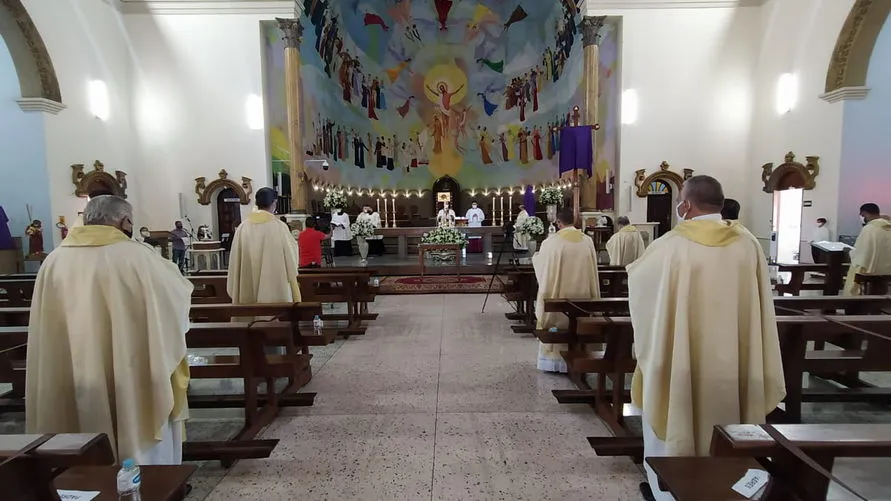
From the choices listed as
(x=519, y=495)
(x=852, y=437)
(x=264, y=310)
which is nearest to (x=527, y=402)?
(x=519, y=495)

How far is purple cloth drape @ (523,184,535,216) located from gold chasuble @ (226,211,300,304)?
45.0 ft

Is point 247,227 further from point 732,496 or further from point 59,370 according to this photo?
point 732,496

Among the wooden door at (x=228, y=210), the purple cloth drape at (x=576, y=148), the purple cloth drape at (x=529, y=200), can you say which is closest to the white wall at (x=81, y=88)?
the wooden door at (x=228, y=210)

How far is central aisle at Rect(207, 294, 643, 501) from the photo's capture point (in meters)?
2.78

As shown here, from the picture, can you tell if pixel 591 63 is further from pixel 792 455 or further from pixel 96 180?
pixel 792 455

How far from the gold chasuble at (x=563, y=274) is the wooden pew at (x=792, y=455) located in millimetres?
3268

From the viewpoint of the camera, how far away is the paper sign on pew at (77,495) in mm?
1565

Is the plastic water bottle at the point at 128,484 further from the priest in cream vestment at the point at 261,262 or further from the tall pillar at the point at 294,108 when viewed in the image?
the tall pillar at the point at 294,108

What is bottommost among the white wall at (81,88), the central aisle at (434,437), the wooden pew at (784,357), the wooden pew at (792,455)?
the central aisle at (434,437)

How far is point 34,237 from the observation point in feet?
34.6

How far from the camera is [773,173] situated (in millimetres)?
12609

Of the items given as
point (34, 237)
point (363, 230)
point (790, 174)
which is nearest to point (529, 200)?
point (363, 230)

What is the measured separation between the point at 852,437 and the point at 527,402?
9.23 feet

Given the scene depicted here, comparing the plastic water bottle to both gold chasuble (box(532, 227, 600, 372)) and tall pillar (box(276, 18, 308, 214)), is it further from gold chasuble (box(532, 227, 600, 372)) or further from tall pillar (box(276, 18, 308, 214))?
tall pillar (box(276, 18, 308, 214))
